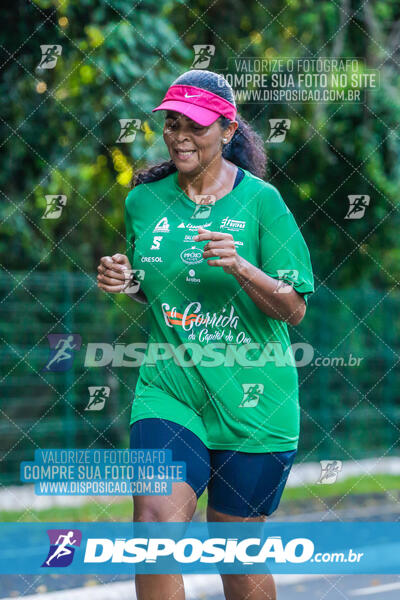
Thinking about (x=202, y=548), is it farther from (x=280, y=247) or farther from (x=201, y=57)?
(x=201, y=57)

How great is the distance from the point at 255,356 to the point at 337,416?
753 centimetres

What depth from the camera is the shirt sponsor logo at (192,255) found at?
3.56 meters

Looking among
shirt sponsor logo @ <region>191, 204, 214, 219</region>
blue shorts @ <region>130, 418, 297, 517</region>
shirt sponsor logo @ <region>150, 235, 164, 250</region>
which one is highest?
shirt sponsor logo @ <region>191, 204, 214, 219</region>

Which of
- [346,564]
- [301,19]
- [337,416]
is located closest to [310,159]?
[301,19]

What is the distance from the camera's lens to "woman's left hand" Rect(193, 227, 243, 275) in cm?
328

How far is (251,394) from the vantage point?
3.62m

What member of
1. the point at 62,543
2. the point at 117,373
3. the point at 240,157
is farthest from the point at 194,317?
the point at 117,373

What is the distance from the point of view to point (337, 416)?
35.9 ft

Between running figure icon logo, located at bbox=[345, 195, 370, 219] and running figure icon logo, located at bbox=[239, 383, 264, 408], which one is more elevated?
running figure icon logo, located at bbox=[345, 195, 370, 219]

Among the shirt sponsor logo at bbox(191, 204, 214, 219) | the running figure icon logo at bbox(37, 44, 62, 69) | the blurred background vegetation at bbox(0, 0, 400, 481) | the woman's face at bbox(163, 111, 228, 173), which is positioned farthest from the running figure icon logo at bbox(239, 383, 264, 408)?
the running figure icon logo at bbox(37, 44, 62, 69)

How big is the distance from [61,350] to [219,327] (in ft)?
17.5

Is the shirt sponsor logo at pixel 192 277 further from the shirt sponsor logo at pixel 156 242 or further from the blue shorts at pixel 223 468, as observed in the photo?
the blue shorts at pixel 223 468

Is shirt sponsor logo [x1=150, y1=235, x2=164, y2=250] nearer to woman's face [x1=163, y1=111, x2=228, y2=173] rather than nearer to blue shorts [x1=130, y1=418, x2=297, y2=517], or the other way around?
woman's face [x1=163, y1=111, x2=228, y2=173]

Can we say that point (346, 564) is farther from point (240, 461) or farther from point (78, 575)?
point (240, 461)
